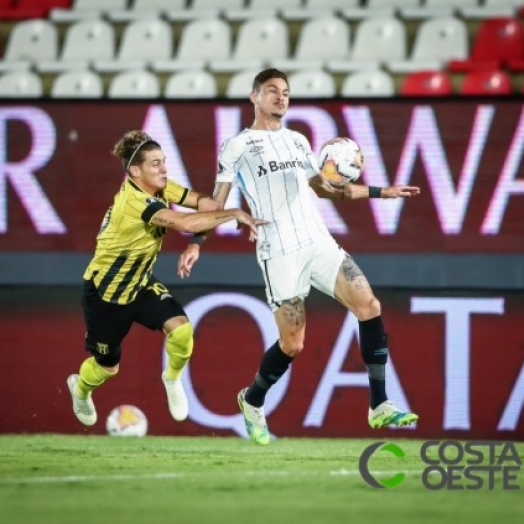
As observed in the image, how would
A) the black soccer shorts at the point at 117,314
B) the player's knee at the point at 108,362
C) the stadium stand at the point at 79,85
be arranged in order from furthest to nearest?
the stadium stand at the point at 79,85, the player's knee at the point at 108,362, the black soccer shorts at the point at 117,314

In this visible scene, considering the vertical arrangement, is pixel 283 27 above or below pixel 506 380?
above

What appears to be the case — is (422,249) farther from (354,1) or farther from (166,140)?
(354,1)

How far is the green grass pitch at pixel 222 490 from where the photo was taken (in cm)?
638

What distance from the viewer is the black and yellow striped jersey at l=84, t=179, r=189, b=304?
29.6ft

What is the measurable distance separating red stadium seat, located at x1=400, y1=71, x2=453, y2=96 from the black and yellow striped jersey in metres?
3.13

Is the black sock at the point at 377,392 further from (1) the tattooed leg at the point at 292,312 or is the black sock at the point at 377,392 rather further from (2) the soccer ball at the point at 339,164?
(2) the soccer ball at the point at 339,164

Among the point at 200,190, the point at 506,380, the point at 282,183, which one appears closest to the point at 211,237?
the point at 200,190

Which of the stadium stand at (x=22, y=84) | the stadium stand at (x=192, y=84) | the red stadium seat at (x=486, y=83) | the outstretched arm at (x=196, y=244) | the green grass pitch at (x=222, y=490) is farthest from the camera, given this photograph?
the stadium stand at (x=22, y=84)

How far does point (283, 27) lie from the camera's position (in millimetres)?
12711

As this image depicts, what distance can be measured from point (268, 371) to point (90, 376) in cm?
128

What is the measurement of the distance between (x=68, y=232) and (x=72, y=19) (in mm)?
3494

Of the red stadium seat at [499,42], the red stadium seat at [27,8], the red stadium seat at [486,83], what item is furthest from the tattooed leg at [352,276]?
the red stadium seat at [27,8]

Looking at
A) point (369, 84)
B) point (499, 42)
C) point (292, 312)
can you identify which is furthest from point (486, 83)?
point (292, 312)

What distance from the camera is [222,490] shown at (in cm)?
720
